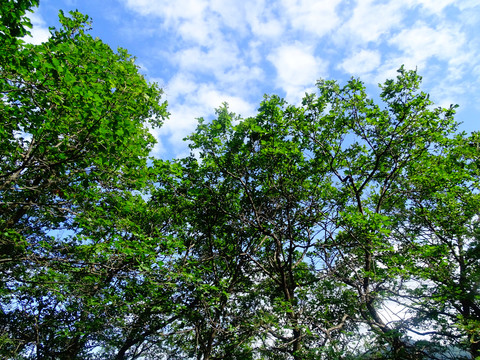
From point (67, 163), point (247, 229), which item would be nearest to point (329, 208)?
point (247, 229)

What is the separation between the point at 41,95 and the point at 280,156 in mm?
7220

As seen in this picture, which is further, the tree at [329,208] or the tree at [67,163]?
the tree at [329,208]

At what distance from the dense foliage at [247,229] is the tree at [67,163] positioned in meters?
0.11

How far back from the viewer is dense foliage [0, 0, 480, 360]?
7.82 metres

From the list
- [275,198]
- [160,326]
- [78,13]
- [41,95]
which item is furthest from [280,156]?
[160,326]

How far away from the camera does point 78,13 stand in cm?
802

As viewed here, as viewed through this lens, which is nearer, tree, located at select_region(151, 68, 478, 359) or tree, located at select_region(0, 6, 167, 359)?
tree, located at select_region(0, 6, 167, 359)

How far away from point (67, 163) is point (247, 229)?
765 cm

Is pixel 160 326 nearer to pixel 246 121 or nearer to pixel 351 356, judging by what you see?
pixel 351 356

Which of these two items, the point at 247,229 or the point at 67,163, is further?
the point at 247,229

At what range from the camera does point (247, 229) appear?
12125 mm

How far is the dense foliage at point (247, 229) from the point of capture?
25.7 feet

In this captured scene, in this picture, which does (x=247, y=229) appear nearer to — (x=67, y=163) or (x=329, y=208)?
(x=329, y=208)

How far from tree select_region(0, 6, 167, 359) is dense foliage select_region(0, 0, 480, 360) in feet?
0.34
